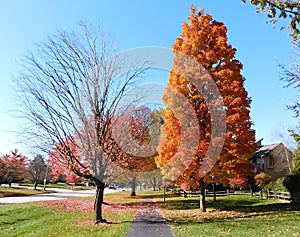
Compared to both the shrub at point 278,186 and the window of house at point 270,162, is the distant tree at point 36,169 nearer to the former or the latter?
the shrub at point 278,186

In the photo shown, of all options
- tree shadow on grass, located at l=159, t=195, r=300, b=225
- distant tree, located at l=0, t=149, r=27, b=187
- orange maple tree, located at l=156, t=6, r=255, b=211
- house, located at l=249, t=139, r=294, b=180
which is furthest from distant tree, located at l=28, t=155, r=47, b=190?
orange maple tree, located at l=156, t=6, r=255, b=211

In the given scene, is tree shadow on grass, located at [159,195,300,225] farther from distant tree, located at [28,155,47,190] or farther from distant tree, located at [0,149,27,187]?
distant tree, located at [0,149,27,187]

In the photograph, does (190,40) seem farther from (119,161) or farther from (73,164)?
(73,164)

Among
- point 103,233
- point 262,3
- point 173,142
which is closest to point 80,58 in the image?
point 173,142

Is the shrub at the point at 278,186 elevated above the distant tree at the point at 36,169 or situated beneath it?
situated beneath

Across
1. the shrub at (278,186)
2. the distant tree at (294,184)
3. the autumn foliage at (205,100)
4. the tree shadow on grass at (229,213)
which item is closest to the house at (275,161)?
the shrub at (278,186)

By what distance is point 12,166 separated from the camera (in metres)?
47.2

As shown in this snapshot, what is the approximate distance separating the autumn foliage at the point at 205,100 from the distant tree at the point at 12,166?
1491 inches

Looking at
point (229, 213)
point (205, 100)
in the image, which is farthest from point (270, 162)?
point (205, 100)

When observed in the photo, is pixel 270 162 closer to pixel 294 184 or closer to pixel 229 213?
pixel 294 184

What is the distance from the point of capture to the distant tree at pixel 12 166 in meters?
46.7

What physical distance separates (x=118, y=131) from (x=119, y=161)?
1.53 meters

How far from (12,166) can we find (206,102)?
40.2 metres

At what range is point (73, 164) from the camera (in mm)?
13422
